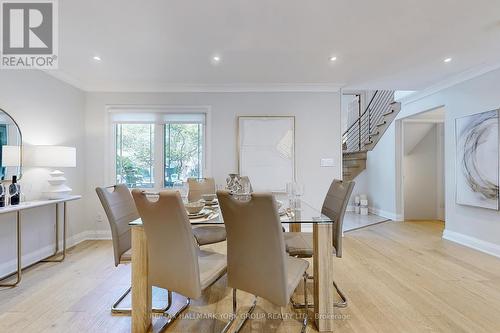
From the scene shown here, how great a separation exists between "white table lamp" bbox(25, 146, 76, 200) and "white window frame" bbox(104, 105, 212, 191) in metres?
0.89

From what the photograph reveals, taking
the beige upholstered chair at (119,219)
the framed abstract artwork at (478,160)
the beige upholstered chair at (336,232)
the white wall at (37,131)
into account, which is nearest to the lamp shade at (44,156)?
the white wall at (37,131)

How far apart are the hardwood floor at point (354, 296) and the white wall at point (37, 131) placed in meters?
0.32

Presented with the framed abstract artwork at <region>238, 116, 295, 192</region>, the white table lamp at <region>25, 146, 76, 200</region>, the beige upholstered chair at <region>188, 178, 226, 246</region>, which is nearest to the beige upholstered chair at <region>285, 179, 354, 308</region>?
the beige upholstered chair at <region>188, 178, 226, 246</region>

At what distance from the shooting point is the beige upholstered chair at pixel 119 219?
1.86m

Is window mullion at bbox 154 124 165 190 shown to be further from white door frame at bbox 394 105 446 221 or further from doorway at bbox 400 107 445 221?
doorway at bbox 400 107 445 221

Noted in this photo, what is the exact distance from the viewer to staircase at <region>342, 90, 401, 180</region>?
5555mm

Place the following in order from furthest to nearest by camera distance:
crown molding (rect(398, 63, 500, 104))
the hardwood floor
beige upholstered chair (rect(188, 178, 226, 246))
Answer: crown molding (rect(398, 63, 500, 104)), beige upholstered chair (rect(188, 178, 226, 246)), the hardwood floor

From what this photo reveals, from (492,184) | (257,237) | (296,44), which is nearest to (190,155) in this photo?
(296,44)

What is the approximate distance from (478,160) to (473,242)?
1152 mm

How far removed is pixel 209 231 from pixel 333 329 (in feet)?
4.56

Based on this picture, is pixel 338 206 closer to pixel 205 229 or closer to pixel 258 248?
pixel 258 248

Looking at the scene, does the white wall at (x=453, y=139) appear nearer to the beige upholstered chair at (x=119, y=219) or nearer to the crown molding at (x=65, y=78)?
the beige upholstered chair at (x=119, y=219)

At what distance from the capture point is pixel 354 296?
2.16 meters

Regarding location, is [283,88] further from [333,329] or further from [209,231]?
[333,329]
